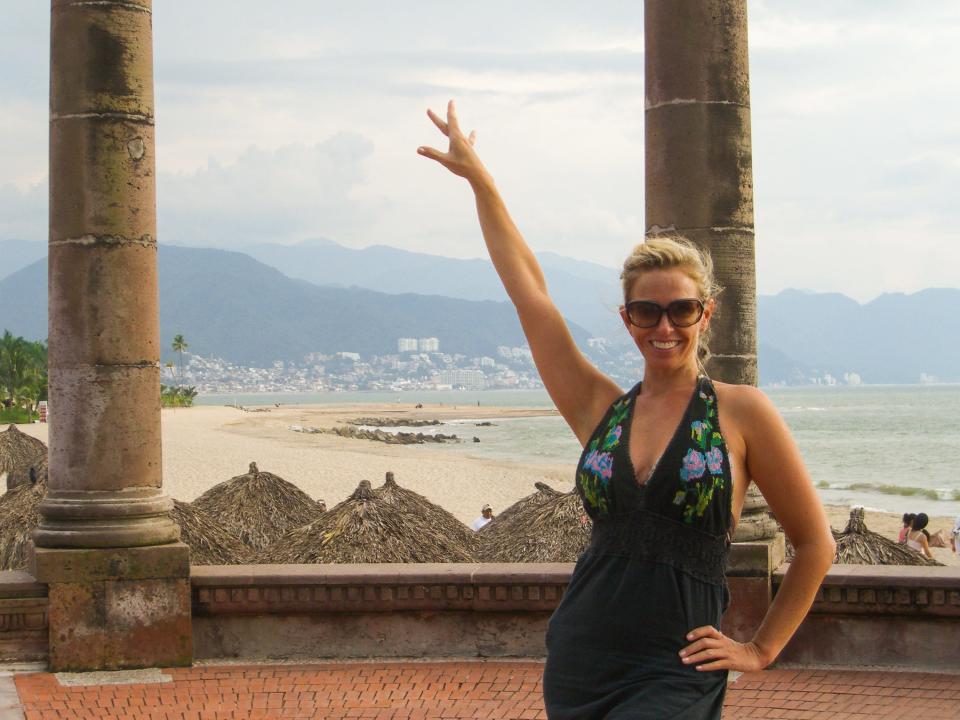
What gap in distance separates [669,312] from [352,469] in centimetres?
4712

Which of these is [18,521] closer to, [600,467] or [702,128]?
[702,128]

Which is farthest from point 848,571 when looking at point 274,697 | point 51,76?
point 51,76

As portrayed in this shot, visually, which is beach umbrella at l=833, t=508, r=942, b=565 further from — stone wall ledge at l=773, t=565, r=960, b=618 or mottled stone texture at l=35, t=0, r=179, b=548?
mottled stone texture at l=35, t=0, r=179, b=548

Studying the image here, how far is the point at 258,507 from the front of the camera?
12742 mm

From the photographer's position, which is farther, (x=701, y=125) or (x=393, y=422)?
(x=393, y=422)

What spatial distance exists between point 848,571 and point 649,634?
458cm

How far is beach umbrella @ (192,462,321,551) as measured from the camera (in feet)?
40.8

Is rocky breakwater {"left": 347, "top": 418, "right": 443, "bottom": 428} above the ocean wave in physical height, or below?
above

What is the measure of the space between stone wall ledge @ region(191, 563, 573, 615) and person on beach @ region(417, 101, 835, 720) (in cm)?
426

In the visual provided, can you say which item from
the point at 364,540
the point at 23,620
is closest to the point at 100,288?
the point at 23,620

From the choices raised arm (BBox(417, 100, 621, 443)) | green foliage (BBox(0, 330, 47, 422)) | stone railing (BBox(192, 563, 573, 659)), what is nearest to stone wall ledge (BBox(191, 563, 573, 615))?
stone railing (BBox(192, 563, 573, 659))

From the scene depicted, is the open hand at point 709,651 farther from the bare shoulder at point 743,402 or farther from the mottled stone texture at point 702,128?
the mottled stone texture at point 702,128

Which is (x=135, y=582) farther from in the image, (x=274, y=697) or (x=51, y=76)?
(x=51, y=76)

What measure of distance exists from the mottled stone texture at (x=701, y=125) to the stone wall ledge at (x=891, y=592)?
4.23 ft
